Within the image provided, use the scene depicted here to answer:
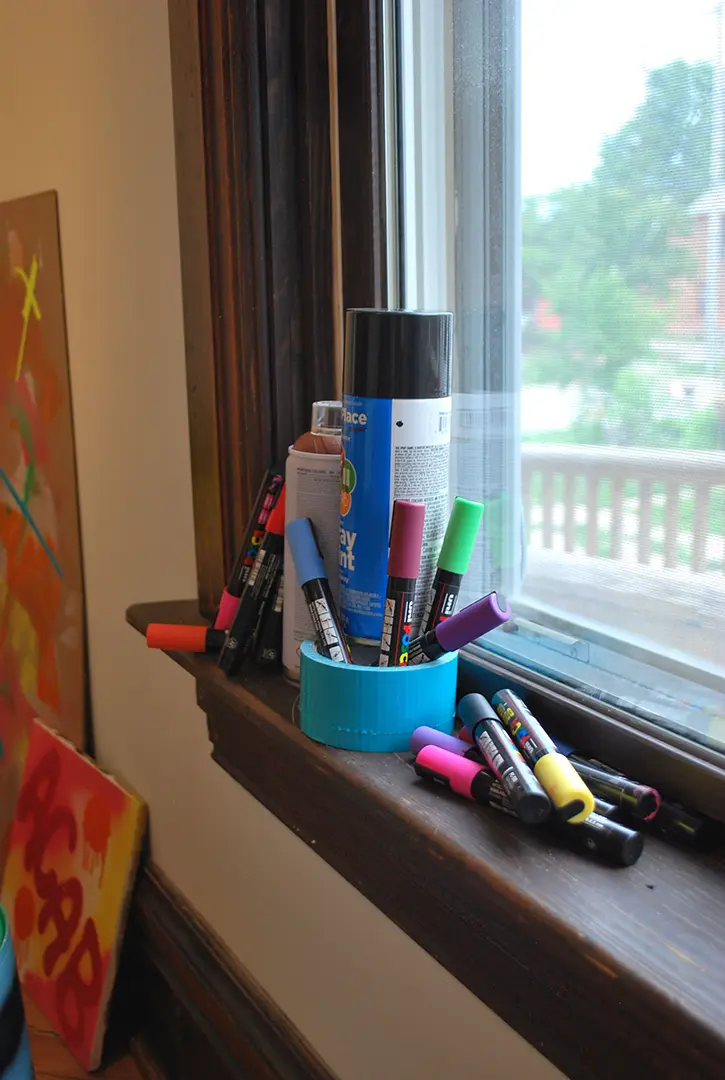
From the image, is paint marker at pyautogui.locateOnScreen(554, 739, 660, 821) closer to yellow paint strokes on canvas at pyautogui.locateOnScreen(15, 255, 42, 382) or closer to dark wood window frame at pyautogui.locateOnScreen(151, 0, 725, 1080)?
dark wood window frame at pyautogui.locateOnScreen(151, 0, 725, 1080)

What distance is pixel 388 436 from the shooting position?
2.09ft

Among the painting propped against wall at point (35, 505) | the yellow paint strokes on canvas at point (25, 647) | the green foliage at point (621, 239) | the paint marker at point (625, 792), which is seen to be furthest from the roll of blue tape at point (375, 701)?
the yellow paint strokes on canvas at point (25, 647)

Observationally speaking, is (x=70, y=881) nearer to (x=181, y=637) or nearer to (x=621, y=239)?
(x=181, y=637)

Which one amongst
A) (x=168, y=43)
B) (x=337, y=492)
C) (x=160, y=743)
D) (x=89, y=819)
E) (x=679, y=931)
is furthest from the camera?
(x=89, y=819)

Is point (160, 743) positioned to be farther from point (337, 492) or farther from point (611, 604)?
point (611, 604)

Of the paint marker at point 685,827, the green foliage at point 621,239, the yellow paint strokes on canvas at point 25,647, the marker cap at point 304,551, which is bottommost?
the yellow paint strokes on canvas at point 25,647

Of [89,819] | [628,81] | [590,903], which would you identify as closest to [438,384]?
[628,81]

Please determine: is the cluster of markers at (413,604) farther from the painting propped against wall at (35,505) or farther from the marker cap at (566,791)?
the painting propped against wall at (35,505)

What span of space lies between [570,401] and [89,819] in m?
0.88

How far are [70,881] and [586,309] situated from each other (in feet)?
3.25

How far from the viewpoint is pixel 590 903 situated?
467 millimetres

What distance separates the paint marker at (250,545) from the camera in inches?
31.3

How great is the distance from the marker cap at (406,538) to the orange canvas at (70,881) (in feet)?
2.13

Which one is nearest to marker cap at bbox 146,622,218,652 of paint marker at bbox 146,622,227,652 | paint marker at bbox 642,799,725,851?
paint marker at bbox 146,622,227,652
